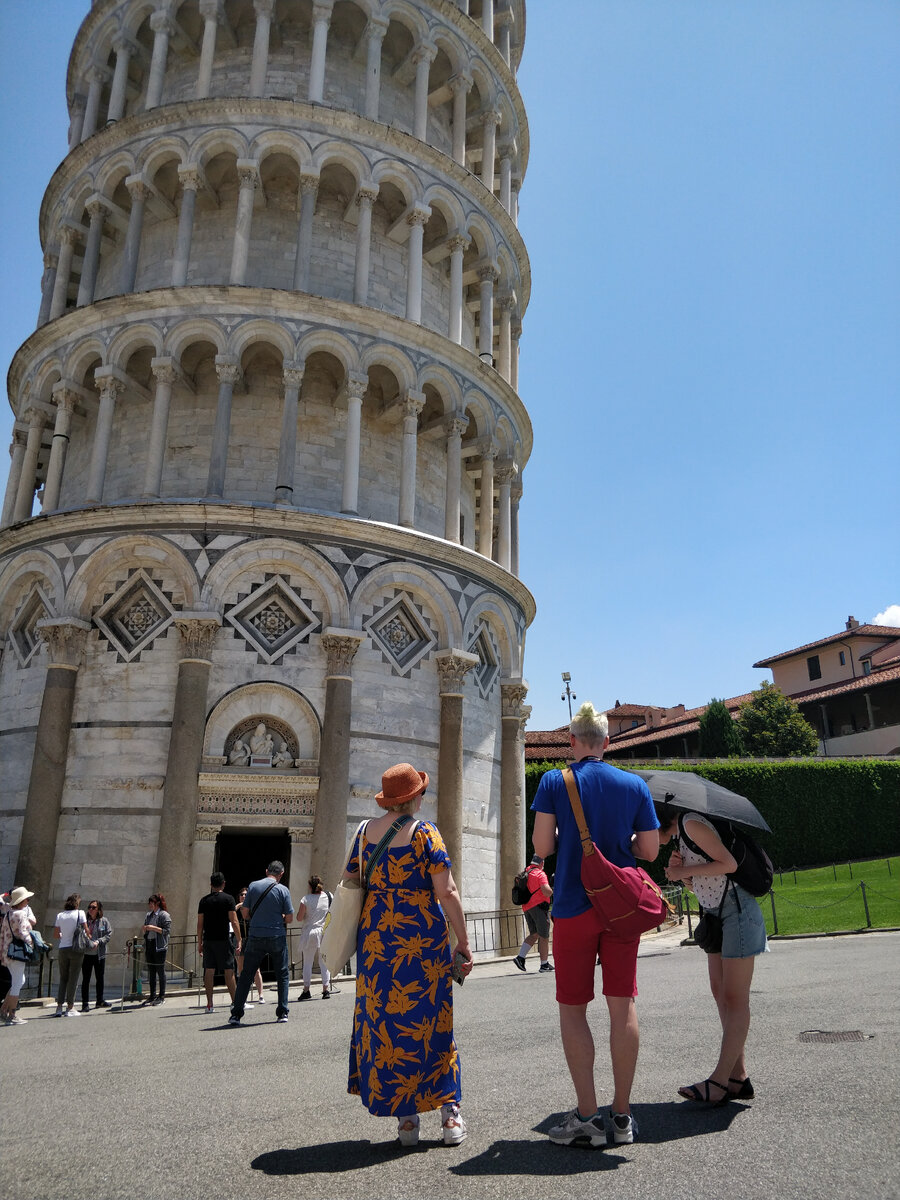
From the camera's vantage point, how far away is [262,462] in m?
19.8

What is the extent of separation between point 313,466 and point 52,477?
234 inches

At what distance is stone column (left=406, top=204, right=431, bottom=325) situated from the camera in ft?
69.1

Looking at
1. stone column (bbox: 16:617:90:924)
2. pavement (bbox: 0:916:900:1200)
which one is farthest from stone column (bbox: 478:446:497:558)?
pavement (bbox: 0:916:900:1200)

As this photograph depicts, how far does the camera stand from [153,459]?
60.5 feet

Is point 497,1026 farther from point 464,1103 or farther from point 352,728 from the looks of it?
point 352,728

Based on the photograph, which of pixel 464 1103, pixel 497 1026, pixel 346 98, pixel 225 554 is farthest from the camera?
pixel 346 98

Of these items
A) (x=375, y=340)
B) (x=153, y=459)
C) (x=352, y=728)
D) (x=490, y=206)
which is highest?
(x=490, y=206)

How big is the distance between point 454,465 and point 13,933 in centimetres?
1373

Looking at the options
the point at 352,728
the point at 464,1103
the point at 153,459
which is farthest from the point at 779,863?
the point at 464,1103

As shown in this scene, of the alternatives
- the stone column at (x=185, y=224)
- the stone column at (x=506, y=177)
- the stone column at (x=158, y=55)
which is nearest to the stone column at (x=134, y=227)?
the stone column at (x=185, y=224)

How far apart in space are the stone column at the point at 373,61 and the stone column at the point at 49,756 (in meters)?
14.4

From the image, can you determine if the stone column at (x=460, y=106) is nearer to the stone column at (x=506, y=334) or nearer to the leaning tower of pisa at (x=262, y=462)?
the leaning tower of pisa at (x=262, y=462)

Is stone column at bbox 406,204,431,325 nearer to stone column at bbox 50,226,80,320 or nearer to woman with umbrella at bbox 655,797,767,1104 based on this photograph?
stone column at bbox 50,226,80,320

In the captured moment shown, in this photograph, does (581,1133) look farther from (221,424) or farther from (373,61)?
(373,61)
